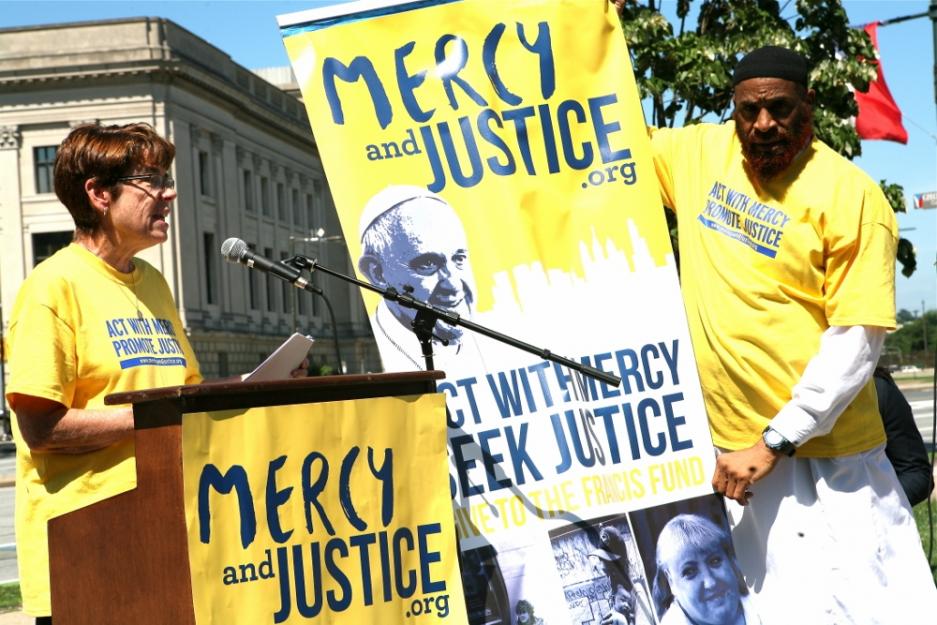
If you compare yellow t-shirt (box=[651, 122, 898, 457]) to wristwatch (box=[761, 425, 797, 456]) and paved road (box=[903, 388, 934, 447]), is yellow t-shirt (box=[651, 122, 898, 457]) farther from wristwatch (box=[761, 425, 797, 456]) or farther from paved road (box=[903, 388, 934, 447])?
paved road (box=[903, 388, 934, 447])

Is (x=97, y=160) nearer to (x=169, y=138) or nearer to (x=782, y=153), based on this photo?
(x=782, y=153)

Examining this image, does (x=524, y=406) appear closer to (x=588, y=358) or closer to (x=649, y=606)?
(x=588, y=358)

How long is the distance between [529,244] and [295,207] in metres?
72.2

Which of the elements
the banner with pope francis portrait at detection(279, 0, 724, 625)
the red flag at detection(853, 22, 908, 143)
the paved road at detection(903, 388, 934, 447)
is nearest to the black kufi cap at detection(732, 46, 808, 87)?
the banner with pope francis portrait at detection(279, 0, 724, 625)

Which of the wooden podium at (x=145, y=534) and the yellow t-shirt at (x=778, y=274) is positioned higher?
the yellow t-shirt at (x=778, y=274)

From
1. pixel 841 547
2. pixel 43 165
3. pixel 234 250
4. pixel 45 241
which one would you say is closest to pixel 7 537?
pixel 234 250

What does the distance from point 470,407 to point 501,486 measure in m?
0.25

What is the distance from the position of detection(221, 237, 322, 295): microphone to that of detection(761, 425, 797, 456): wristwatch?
1.28 metres

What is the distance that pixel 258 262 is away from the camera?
131 inches

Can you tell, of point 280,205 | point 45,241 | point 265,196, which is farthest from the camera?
point 280,205

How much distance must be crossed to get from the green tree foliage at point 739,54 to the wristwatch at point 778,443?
736 centimetres

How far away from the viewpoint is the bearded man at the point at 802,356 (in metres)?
3.26

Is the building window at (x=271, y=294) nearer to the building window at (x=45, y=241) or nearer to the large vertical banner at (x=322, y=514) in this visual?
the building window at (x=45, y=241)

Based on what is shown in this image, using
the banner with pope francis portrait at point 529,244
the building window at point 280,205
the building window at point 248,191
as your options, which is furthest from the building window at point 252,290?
the banner with pope francis portrait at point 529,244
